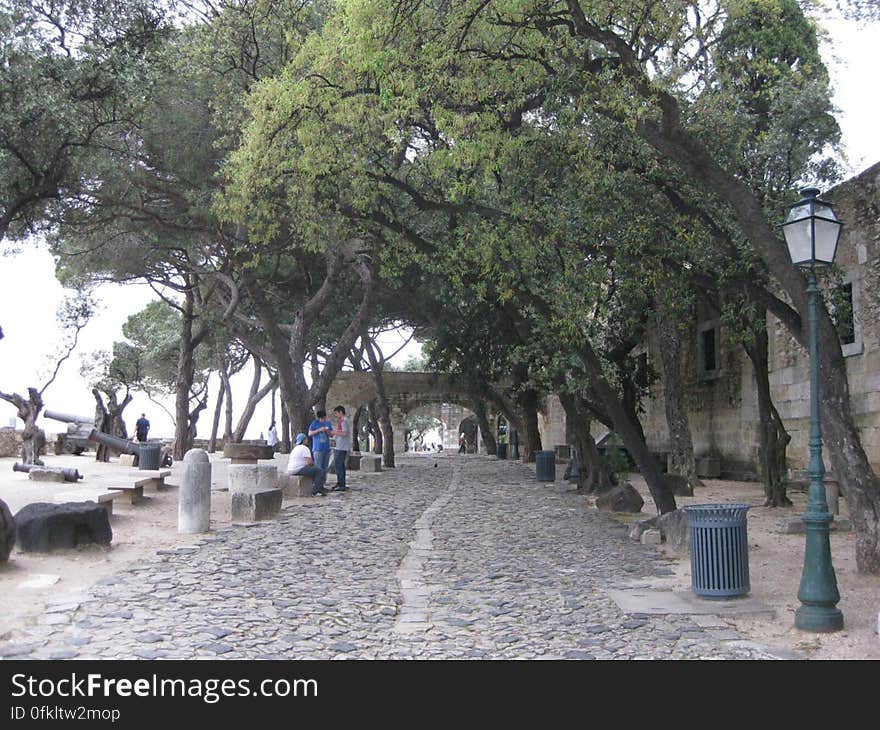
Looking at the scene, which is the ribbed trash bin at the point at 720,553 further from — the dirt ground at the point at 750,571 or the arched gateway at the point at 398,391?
the arched gateway at the point at 398,391

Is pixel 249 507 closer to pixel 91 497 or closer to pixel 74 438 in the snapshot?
pixel 91 497

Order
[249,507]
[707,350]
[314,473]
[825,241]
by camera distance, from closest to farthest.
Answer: [825,241], [249,507], [314,473], [707,350]

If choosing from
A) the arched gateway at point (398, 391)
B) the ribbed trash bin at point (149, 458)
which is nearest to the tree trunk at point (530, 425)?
the arched gateway at point (398, 391)

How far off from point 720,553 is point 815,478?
1195 mm

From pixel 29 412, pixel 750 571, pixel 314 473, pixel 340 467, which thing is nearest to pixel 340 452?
pixel 340 467

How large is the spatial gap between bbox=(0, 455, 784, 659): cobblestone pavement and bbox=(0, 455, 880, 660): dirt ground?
0.97ft

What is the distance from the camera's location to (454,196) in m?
11.4

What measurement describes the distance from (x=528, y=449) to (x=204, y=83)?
68.5ft

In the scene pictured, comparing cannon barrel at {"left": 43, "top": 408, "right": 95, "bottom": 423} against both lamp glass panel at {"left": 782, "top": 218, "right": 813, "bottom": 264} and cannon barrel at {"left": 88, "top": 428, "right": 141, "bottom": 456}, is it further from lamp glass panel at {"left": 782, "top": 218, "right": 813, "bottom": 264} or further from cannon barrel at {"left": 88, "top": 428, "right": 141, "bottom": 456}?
lamp glass panel at {"left": 782, "top": 218, "right": 813, "bottom": 264}

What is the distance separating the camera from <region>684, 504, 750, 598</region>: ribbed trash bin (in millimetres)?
6867

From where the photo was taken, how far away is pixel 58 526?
8.37m
